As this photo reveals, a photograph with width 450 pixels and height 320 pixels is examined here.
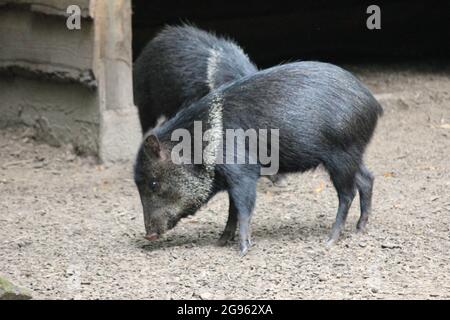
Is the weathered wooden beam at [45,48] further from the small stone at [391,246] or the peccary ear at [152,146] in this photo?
the small stone at [391,246]

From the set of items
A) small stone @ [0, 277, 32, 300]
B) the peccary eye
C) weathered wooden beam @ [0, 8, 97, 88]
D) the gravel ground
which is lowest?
the gravel ground

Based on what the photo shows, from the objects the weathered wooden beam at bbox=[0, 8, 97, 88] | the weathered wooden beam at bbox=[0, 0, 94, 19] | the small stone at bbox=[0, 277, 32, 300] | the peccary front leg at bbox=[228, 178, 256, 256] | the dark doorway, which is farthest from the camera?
the dark doorway

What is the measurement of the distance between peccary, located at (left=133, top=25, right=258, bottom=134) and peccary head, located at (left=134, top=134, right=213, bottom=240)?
4.07 feet

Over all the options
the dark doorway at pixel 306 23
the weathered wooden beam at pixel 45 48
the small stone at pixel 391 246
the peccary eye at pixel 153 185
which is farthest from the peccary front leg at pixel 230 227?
the dark doorway at pixel 306 23

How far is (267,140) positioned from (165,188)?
645 mm

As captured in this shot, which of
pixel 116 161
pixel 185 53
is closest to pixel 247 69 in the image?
pixel 185 53

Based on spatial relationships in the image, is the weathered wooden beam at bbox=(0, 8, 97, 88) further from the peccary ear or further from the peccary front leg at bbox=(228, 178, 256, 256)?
the peccary front leg at bbox=(228, 178, 256, 256)

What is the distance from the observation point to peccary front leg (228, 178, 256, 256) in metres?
5.16

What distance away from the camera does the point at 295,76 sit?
5.27m

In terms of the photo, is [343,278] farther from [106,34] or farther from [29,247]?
[106,34]

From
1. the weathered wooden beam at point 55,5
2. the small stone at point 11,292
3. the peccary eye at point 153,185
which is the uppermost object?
the weathered wooden beam at point 55,5

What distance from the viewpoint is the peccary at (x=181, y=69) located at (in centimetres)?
645

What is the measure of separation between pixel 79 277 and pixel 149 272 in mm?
359

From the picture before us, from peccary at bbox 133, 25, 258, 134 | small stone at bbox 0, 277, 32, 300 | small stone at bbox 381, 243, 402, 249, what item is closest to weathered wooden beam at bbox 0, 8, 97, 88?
peccary at bbox 133, 25, 258, 134
